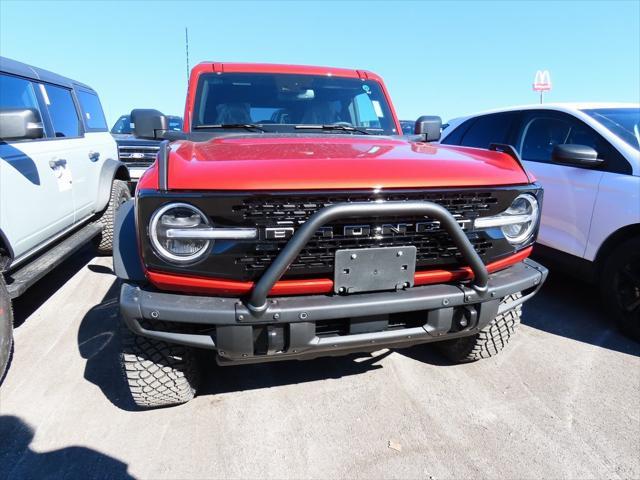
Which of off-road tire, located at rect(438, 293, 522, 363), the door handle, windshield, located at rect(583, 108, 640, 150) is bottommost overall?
off-road tire, located at rect(438, 293, 522, 363)

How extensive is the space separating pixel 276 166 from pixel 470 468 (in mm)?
1635

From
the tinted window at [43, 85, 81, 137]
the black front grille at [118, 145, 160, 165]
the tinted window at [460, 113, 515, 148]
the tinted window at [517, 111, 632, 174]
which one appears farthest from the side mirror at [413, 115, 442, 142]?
the black front grille at [118, 145, 160, 165]

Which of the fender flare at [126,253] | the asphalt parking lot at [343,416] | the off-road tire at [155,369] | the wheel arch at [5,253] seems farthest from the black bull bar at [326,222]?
the wheel arch at [5,253]

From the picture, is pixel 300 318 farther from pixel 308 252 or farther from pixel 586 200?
pixel 586 200

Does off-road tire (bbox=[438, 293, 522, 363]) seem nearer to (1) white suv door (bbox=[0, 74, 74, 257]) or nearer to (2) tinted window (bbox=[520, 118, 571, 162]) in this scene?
(2) tinted window (bbox=[520, 118, 571, 162])

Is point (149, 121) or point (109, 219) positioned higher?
point (149, 121)

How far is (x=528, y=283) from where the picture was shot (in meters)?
2.15

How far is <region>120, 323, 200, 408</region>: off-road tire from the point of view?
81.7 inches

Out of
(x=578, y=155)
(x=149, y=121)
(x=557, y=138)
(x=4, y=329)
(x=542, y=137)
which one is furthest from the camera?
(x=542, y=137)

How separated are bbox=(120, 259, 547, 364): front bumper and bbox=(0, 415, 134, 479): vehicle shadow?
704 mm

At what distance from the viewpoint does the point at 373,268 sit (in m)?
1.82

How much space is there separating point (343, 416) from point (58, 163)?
3.11 metres

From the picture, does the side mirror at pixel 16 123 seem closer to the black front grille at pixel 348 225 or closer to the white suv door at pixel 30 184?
the white suv door at pixel 30 184

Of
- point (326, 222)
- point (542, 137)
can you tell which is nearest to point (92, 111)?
point (326, 222)
